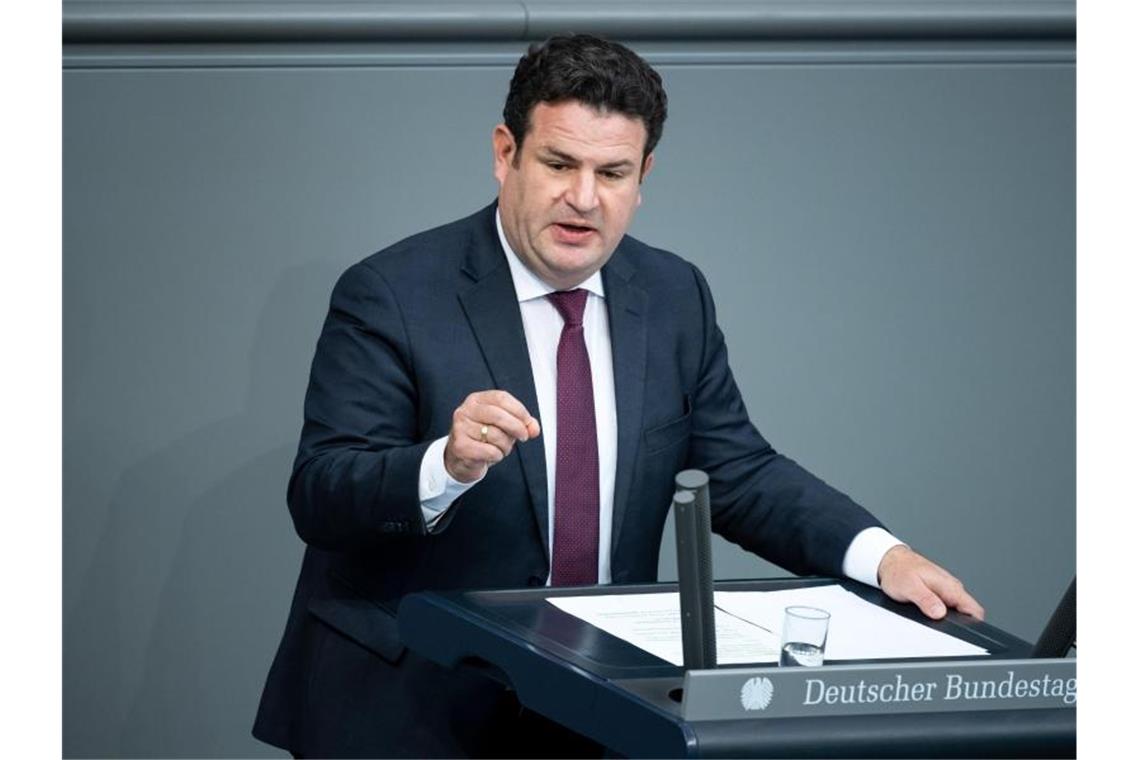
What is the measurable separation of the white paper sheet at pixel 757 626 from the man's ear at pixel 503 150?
2.16 feet

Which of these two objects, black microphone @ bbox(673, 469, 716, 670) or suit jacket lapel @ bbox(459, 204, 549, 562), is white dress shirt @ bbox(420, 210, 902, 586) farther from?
black microphone @ bbox(673, 469, 716, 670)

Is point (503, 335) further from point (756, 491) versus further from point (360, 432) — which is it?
point (756, 491)

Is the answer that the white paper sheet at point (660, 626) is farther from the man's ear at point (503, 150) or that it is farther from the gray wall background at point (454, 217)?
the gray wall background at point (454, 217)

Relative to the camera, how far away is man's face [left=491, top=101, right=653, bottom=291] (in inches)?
88.9

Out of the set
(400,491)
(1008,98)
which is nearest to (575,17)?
(1008,98)

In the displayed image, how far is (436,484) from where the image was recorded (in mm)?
2016

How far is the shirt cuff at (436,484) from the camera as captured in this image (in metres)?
2.00

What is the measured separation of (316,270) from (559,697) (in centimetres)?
176

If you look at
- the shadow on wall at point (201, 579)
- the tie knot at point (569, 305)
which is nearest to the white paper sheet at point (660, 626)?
the tie knot at point (569, 305)

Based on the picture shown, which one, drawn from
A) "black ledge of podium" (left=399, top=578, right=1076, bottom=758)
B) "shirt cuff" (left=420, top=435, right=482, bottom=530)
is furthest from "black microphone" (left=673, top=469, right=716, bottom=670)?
"shirt cuff" (left=420, top=435, right=482, bottom=530)

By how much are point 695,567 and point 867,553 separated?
68 cm

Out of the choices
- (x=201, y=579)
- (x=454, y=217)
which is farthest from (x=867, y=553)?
(x=201, y=579)

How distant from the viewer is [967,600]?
204 centimetres

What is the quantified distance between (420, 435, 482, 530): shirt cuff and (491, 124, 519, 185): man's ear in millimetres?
486
